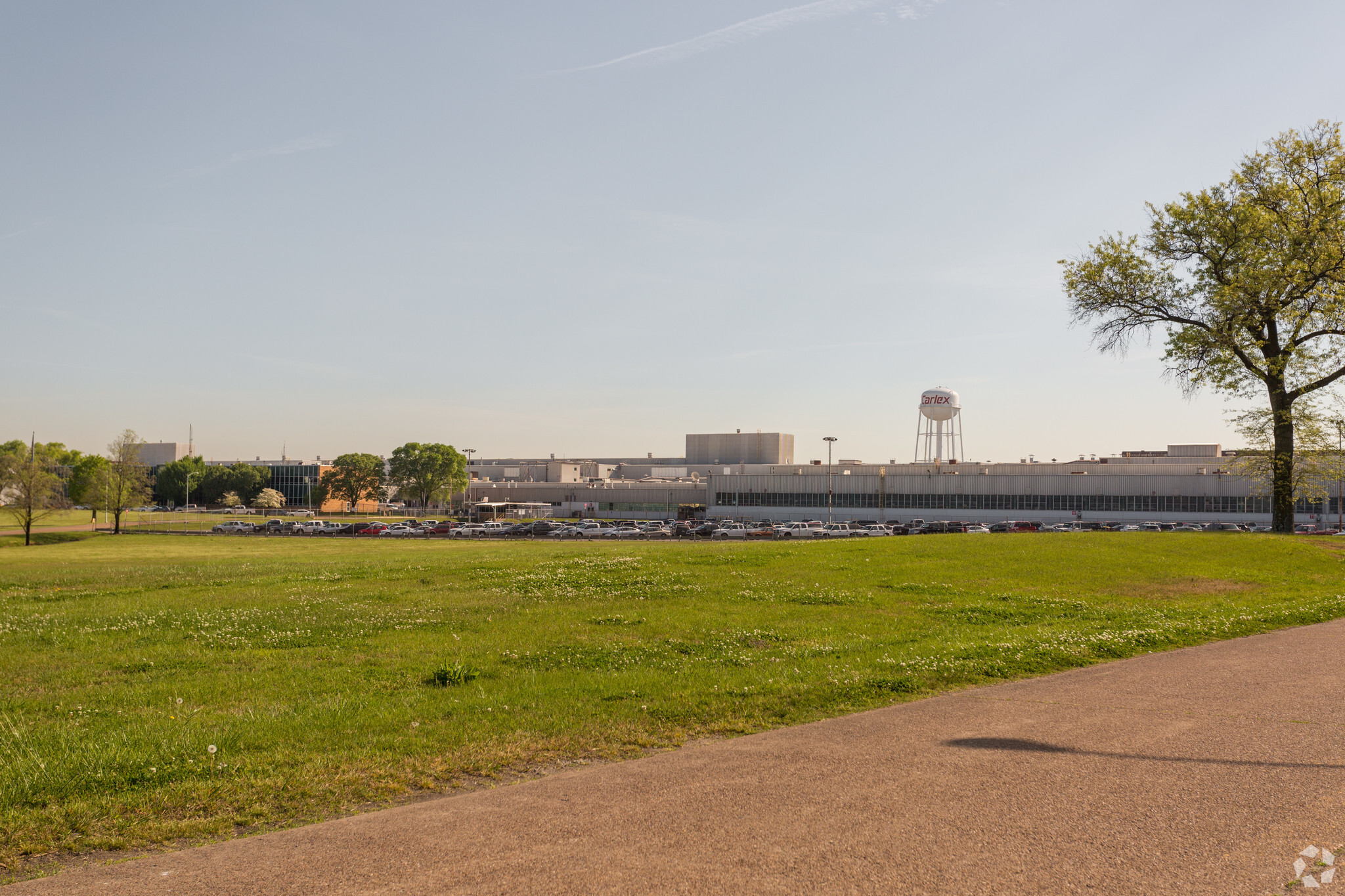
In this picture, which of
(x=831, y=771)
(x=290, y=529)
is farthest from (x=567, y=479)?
(x=831, y=771)

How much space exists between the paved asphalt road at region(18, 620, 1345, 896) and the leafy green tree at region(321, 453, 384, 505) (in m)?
158

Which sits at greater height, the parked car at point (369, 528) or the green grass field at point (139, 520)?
the parked car at point (369, 528)

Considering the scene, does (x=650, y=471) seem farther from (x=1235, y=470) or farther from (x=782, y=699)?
(x=782, y=699)

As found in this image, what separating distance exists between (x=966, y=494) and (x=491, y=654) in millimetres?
84050

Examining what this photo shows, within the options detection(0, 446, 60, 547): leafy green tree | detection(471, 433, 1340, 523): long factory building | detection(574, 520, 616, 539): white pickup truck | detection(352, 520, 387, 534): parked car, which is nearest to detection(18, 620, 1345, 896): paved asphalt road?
detection(574, 520, 616, 539): white pickup truck

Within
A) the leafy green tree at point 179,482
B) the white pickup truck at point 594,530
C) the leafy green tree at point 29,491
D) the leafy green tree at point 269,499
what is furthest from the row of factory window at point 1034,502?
the leafy green tree at point 179,482

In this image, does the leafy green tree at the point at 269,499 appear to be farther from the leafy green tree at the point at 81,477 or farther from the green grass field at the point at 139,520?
the leafy green tree at the point at 81,477

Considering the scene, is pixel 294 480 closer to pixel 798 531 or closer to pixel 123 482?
pixel 123 482

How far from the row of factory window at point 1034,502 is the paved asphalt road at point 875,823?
8046cm

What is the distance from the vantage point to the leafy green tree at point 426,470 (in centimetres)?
14038

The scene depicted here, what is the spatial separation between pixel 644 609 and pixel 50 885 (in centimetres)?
1333

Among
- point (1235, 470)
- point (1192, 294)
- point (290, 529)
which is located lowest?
point (290, 529)

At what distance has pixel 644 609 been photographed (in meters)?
18.1

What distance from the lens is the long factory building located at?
79188 mm
